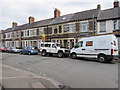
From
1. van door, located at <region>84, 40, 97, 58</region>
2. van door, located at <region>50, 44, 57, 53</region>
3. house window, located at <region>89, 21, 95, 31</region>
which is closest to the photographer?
van door, located at <region>84, 40, 97, 58</region>

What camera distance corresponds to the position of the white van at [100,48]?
966 cm

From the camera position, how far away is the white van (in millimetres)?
9664

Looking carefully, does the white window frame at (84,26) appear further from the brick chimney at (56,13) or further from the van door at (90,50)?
the brick chimney at (56,13)

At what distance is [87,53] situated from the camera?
11.3 metres

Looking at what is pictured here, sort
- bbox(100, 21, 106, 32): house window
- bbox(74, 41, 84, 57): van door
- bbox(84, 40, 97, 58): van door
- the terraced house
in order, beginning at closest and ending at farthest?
bbox(84, 40, 97, 58): van door, bbox(74, 41, 84, 57): van door, bbox(100, 21, 106, 32): house window, the terraced house

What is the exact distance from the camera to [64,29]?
70.2ft

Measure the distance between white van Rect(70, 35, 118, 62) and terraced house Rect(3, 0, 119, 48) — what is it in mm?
6976

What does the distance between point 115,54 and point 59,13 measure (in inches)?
756

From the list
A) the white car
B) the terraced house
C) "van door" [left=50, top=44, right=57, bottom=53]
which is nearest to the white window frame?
the terraced house

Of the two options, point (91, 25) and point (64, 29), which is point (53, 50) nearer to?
point (64, 29)

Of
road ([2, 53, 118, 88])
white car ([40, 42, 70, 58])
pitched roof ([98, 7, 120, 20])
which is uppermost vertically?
pitched roof ([98, 7, 120, 20])

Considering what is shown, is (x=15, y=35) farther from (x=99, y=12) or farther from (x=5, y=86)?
(x=5, y=86)

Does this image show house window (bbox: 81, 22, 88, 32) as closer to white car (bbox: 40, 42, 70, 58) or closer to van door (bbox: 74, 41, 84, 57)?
white car (bbox: 40, 42, 70, 58)

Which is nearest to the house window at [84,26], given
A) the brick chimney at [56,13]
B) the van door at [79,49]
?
the van door at [79,49]
